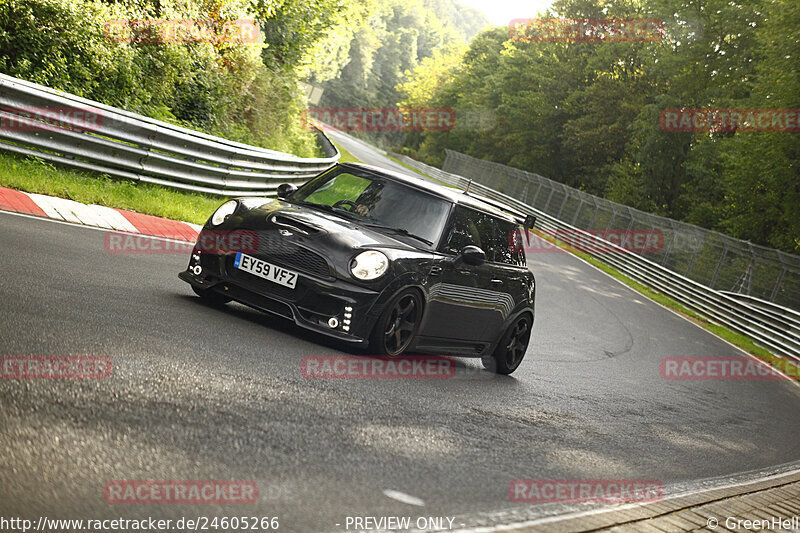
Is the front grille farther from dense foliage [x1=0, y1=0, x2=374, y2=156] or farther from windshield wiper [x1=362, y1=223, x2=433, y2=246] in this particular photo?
dense foliage [x1=0, y1=0, x2=374, y2=156]

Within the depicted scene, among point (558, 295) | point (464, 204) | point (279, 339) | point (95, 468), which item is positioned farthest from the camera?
point (558, 295)

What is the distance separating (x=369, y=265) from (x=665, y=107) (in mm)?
45687

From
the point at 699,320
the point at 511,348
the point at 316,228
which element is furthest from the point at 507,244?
the point at 699,320

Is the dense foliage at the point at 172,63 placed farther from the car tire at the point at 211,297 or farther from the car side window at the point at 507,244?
the car side window at the point at 507,244

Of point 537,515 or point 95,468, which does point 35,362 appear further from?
point 537,515

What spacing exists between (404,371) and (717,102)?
1662 inches

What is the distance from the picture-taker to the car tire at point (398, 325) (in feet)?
22.5

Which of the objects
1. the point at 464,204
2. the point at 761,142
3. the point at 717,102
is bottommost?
the point at 464,204

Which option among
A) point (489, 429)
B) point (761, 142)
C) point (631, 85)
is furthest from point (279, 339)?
point (631, 85)

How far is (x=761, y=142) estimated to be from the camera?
33.5 m

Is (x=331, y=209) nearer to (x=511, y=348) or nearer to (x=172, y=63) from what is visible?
(x=511, y=348)

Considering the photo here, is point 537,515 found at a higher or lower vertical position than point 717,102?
lower

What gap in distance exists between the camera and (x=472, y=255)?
7.71m

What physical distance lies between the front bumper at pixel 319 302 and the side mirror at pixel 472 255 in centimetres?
125
